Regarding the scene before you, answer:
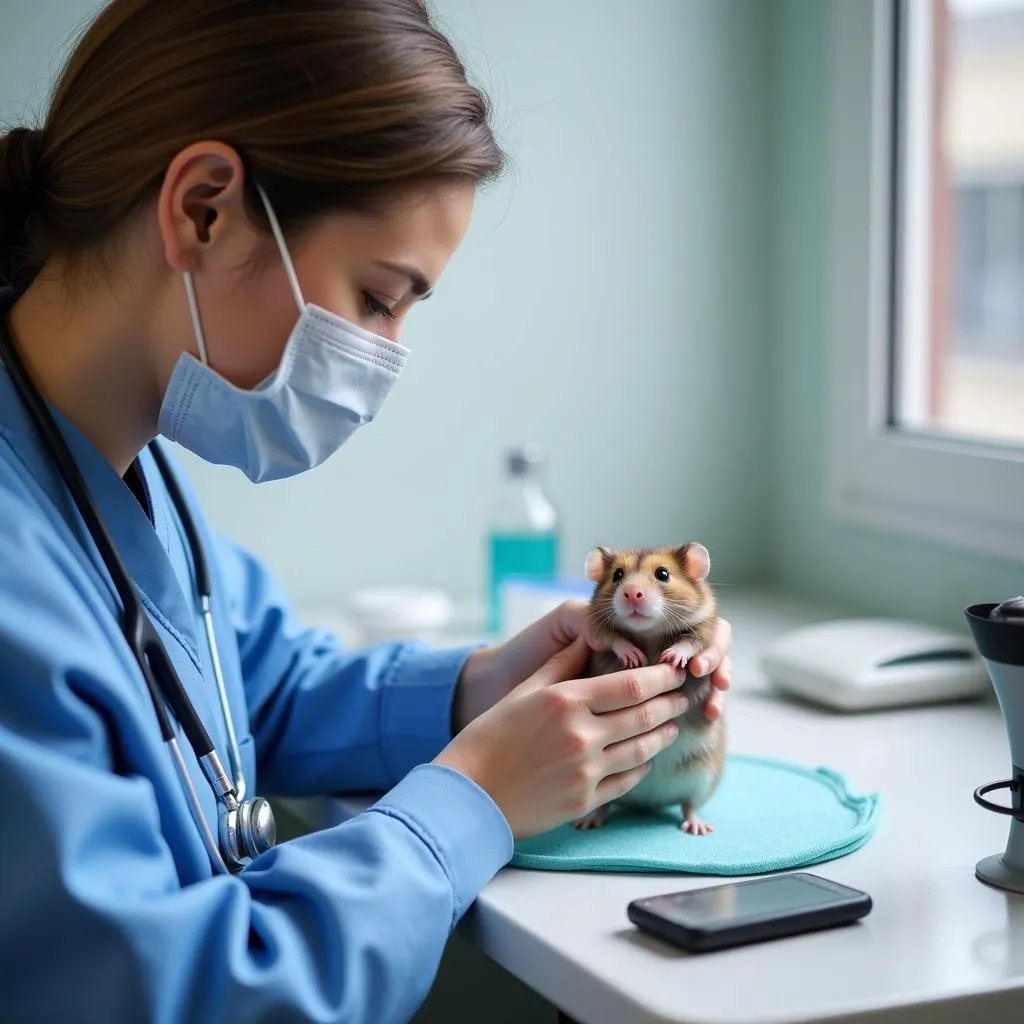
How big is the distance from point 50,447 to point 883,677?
91 cm

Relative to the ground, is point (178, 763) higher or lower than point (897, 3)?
lower

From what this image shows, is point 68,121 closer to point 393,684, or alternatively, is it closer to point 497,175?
point 497,175

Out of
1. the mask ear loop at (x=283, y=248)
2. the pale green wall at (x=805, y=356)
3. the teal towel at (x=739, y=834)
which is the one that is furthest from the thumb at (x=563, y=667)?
the pale green wall at (x=805, y=356)

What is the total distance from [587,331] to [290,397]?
108cm

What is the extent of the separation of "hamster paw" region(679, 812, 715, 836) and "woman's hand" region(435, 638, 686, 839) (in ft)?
0.21

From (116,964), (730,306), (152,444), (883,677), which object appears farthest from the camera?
(730,306)

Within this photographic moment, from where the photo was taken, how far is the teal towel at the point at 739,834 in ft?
3.30

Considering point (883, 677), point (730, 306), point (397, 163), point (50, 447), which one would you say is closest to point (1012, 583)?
point (883, 677)

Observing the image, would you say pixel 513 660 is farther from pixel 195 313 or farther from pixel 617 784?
pixel 195 313

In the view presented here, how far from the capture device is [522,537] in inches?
74.0

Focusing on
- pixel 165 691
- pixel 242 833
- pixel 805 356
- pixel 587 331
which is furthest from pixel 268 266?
pixel 805 356

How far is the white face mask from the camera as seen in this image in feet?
3.24

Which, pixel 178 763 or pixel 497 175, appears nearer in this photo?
pixel 178 763

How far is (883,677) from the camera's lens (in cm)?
146
